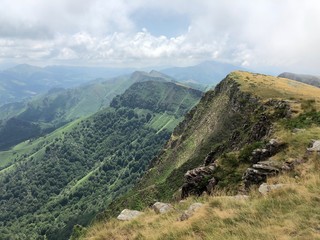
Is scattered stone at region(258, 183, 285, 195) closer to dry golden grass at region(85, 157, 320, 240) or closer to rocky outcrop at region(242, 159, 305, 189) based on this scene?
dry golden grass at region(85, 157, 320, 240)

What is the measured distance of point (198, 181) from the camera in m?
37.2

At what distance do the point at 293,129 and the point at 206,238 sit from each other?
98.1ft

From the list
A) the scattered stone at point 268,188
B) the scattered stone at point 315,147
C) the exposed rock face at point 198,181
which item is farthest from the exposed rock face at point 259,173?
the exposed rock face at point 198,181

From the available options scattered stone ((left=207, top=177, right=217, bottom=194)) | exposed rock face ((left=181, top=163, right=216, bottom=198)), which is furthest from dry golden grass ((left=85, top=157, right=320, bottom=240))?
exposed rock face ((left=181, top=163, right=216, bottom=198))

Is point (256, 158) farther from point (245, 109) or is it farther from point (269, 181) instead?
point (245, 109)

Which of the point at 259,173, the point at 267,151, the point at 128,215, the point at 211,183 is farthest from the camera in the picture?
the point at 267,151

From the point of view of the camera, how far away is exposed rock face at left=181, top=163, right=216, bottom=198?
35.9m

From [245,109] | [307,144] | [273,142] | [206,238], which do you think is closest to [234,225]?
[206,238]

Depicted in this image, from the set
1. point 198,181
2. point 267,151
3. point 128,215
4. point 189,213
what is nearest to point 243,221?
point 189,213

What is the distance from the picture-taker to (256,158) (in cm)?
3600

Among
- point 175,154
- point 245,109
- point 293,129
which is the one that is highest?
point 293,129

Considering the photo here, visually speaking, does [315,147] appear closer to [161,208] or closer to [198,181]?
[198,181]

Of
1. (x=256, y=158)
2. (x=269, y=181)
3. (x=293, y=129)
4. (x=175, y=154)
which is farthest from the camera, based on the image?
(x=175, y=154)

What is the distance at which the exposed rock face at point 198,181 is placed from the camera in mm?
35938
